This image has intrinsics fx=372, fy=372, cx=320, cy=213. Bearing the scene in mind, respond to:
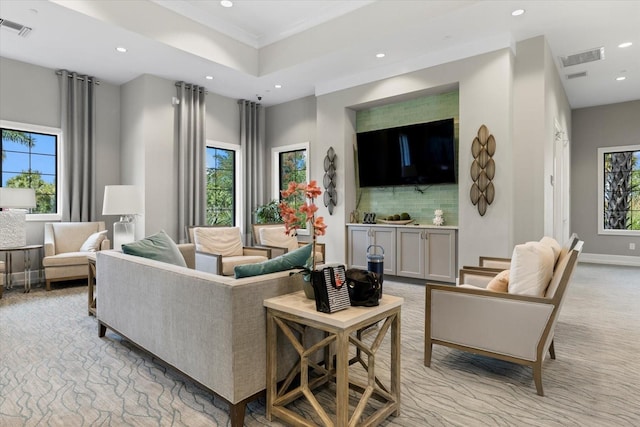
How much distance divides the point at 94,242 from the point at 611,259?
9.46 meters

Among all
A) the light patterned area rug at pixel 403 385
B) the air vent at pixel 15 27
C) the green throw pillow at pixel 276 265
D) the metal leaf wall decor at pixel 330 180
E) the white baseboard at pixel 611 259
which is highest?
the air vent at pixel 15 27

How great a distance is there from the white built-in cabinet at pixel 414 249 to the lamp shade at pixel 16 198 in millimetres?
4577

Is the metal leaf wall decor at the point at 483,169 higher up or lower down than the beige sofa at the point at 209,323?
higher up

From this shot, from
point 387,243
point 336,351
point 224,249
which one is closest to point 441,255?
point 387,243

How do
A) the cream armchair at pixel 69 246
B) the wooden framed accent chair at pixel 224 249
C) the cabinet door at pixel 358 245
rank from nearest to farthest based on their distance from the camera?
1. the wooden framed accent chair at pixel 224 249
2. the cream armchair at pixel 69 246
3. the cabinet door at pixel 358 245

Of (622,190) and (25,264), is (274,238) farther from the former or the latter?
(622,190)

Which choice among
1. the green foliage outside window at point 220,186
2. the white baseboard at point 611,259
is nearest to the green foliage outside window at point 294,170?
the green foliage outside window at point 220,186

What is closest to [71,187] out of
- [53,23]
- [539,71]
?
[53,23]

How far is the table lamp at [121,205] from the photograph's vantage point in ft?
16.5

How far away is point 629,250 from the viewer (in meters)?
7.46

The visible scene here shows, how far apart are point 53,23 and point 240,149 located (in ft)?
11.5

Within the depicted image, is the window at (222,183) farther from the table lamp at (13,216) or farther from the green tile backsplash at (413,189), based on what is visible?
the table lamp at (13,216)

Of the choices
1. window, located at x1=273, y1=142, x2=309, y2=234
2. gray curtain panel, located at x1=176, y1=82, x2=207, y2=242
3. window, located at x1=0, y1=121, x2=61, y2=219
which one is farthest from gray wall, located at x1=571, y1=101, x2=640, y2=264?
window, located at x1=0, y1=121, x2=61, y2=219

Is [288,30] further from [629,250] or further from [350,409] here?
[629,250]
